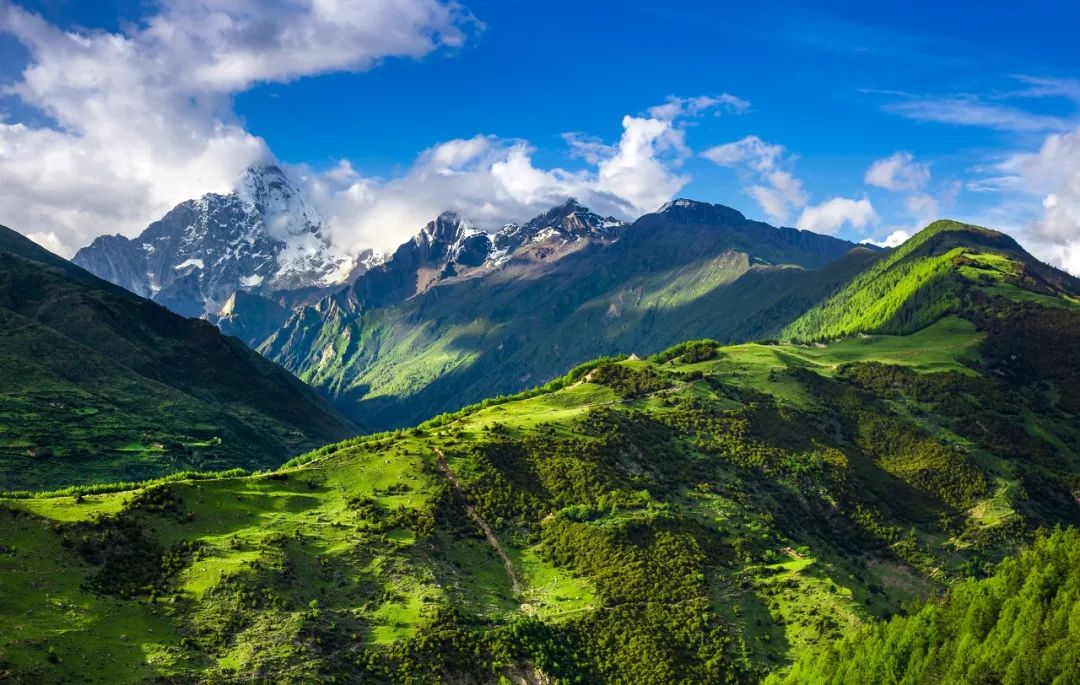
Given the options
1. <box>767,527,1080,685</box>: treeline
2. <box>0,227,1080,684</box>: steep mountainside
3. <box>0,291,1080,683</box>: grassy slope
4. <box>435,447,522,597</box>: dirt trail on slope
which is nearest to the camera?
<box>767,527,1080,685</box>: treeline

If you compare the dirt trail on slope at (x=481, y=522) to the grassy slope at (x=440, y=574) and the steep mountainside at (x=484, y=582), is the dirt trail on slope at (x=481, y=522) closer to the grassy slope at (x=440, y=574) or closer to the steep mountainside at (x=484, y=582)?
the steep mountainside at (x=484, y=582)

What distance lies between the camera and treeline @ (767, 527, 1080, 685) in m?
93.9

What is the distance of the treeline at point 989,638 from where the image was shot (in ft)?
308

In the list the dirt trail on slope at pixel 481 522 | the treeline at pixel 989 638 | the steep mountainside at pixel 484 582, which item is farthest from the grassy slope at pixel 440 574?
the treeline at pixel 989 638

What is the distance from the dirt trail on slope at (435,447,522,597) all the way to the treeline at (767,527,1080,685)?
4850cm

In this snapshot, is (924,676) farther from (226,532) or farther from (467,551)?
(226,532)

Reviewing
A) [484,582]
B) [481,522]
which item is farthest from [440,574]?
[481,522]

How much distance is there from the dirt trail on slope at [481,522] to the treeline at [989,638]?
Result: 1909 inches

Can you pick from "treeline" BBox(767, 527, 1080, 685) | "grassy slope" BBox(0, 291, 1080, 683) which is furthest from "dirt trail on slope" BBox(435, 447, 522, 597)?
"treeline" BBox(767, 527, 1080, 685)

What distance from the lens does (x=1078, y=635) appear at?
92.2 metres

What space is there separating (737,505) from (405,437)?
82.0m

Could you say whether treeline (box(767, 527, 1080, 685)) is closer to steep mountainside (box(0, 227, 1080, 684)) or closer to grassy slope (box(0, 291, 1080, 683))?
steep mountainside (box(0, 227, 1080, 684))

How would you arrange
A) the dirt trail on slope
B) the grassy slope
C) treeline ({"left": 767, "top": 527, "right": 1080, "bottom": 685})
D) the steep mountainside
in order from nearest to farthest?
treeline ({"left": 767, "top": 527, "right": 1080, "bottom": 685}), the steep mountainside, the grassy slope, the dirt trail on slope

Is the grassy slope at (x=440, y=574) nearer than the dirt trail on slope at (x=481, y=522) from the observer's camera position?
Yes
